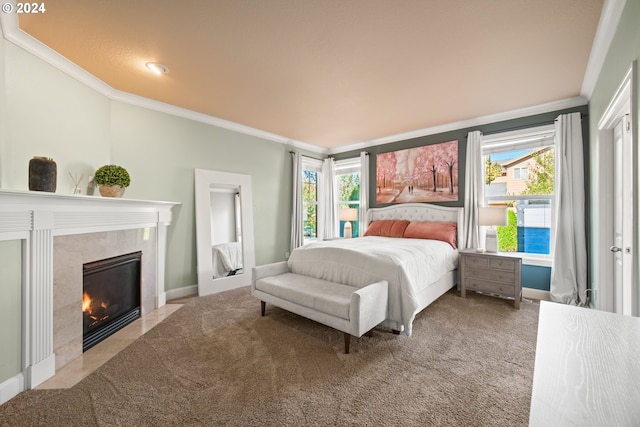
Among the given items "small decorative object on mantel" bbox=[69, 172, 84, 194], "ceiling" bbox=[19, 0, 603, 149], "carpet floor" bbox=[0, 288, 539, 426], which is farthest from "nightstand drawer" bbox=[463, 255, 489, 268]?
A: "small decorative object on mantel" bbox=[69, 172, 84, 194]

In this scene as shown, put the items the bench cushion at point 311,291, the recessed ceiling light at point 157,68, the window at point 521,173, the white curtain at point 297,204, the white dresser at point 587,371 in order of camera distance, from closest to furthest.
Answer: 1. the white dresser at point 587,371
2. the bench cushion at point 311,291
3. the recessed ceiling light at point 157,68
4. the window at point 521,173
5. the white curtain at point 297,204

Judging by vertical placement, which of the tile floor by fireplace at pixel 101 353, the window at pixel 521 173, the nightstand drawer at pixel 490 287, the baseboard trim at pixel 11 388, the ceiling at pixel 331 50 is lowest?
the tile floor by fireplace at pixel 101 353

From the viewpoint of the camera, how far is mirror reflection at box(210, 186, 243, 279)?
153 inches

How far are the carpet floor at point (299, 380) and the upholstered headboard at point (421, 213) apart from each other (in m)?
1.62

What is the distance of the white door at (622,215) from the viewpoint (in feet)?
6.34

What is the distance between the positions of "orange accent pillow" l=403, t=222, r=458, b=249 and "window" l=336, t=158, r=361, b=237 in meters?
1.54

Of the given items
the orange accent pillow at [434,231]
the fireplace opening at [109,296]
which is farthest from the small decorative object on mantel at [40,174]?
the orange accent pillow at [434,231]

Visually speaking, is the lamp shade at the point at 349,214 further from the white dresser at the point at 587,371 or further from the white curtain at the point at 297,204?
the white dresser at the point at 587,371

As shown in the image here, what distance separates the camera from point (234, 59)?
2.40 meters

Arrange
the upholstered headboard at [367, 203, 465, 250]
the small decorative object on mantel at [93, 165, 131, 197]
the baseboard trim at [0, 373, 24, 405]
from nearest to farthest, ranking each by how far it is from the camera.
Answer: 1. the baseboard trim at [0, 373, 24, 405]
2. the small decorative object on mantel at [93, 165, 131, 197]
3. the upholstered headboard at [367, 203, 465, 250]

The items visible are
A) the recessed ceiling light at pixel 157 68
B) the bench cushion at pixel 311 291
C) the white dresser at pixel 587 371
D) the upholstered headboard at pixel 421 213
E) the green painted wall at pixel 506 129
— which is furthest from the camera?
the upholstered headboard at pixel 421 213

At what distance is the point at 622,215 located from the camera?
2197mm

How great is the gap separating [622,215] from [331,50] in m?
2.87

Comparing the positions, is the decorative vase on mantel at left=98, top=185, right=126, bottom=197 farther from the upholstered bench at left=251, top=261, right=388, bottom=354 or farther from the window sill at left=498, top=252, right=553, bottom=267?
the window sill at left=498, top=252, right=553, bottom=267
